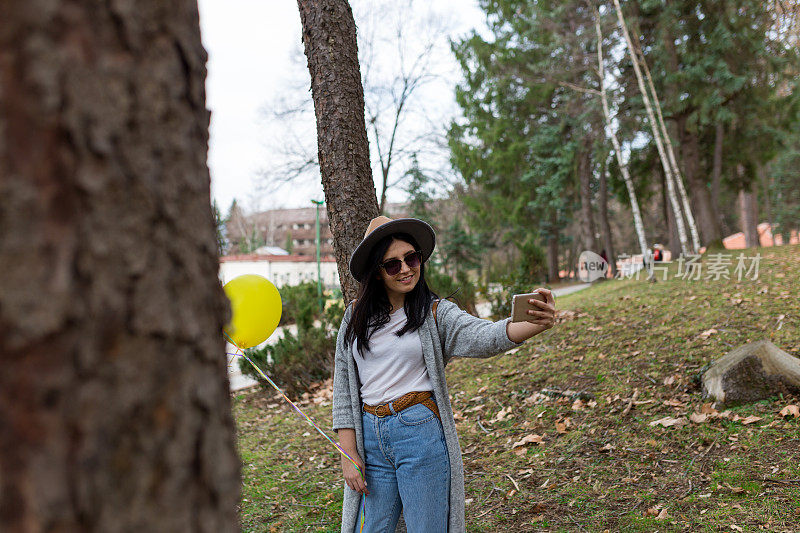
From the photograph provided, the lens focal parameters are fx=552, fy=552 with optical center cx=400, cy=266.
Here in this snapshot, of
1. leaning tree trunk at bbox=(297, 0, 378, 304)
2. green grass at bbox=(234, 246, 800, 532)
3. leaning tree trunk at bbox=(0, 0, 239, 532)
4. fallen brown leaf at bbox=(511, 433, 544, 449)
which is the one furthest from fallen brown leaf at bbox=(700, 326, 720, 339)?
leaning tree trunk at bbox=(0, 0, 239, 532)

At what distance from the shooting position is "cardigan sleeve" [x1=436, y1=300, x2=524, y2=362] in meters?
2.34

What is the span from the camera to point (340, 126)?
381cm

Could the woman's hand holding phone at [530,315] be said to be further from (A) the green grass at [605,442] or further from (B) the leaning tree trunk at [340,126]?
(A) the green grass at [605,442]

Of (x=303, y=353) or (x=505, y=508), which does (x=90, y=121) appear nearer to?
(x=505, y=508)

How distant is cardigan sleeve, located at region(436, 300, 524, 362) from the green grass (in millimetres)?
1801

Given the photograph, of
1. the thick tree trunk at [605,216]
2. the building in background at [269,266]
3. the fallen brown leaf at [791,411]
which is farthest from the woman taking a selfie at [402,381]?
the building in background at [269,266]

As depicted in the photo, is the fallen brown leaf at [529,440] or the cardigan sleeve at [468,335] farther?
the fallen brown leaf at [529,440]

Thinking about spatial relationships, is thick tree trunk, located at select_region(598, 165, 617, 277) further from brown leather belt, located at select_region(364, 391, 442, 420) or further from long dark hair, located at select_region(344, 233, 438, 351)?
brown leather belt, located at select_region(364, 391, 442, 420)

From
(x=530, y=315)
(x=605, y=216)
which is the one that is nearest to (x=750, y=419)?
(x=530, y=315)

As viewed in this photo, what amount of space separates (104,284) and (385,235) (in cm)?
192

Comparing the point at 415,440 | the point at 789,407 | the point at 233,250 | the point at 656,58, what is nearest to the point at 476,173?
the point at 656,58

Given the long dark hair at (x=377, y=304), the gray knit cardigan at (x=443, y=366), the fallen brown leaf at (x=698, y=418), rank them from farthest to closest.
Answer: the fallen brown leaf at (x=698, y=418) < the long dark hair at (x=377, y=304) < the gray knit cardigan at (x=443, y=366)

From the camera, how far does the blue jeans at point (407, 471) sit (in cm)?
233

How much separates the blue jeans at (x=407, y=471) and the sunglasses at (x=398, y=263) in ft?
2.03
